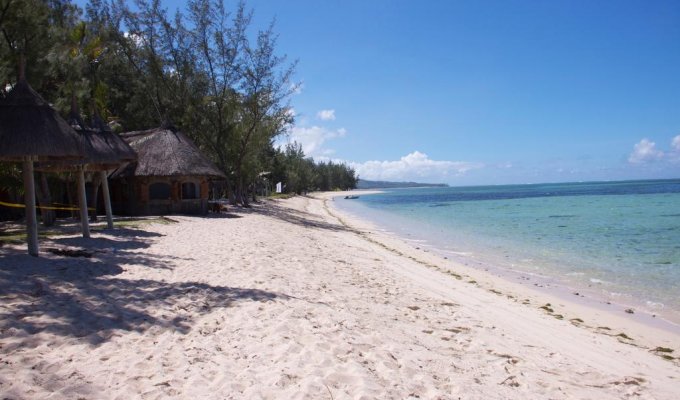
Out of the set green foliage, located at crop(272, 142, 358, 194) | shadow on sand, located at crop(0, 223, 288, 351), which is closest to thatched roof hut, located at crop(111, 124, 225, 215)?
shadow on sand, located at crop(0, 223, 288, 351)

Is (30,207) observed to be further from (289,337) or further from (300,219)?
(300,219)

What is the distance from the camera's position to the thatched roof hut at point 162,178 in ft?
64.8

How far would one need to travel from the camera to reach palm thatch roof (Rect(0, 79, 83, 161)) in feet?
24.7

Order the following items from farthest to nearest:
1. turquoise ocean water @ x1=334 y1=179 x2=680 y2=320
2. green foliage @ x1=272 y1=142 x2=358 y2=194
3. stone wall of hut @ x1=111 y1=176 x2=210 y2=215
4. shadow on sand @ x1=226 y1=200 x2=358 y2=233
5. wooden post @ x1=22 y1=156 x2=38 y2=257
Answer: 1. green foliage @ x1=272 y1=142 x2=358 y2=194
2. shadow on sand @ x1=226 y1=200 x2=358 y2=233
3. stone wall of hut @ x1=111 y1=176 x2=210 y2=215
4. turquoise ocean water @ x1=334 y1=179 x2=680 y2=320
5. wooden post @ x1=22 y1=156 x2=38 y2=257

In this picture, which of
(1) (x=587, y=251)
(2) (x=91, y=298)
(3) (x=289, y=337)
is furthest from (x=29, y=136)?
(1) (x=587, y=251)

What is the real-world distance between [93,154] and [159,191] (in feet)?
30.4

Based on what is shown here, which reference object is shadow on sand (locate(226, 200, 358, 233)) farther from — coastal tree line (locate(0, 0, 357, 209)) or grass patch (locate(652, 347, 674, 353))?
grass patch (locate(652, 347, 674, 353))

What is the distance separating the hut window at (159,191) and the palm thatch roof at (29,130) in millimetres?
12596

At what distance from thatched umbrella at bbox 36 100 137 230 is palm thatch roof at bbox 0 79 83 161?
2.77 meters

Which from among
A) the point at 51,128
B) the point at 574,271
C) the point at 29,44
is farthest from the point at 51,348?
the point at 574,271

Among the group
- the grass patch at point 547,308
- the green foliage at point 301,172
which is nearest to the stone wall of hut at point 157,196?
the grass patch at point 547,308

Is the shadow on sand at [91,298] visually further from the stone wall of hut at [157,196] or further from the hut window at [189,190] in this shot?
the hut window at [189,190]

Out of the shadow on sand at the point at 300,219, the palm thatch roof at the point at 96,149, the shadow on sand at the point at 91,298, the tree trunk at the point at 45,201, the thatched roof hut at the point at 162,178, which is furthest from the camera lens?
the shadow on sand at the point at 300,219

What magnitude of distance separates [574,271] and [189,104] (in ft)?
73.8
